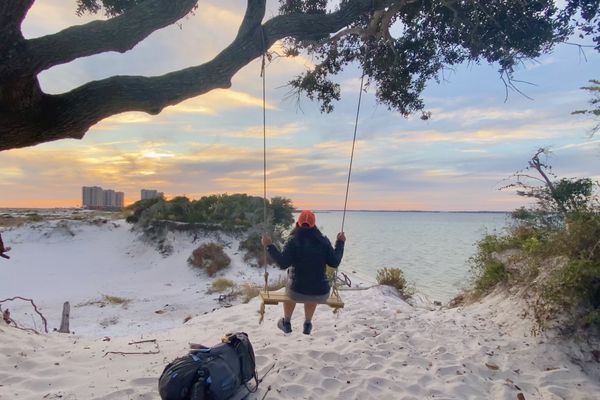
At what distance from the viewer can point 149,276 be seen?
57.5 ft

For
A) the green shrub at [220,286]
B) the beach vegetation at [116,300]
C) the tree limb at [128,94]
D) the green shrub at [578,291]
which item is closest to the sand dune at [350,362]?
the green shrub at [578,291]

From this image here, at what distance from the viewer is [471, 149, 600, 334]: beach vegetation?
6074 mm

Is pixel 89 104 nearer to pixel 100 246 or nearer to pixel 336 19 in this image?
pixel 336 19

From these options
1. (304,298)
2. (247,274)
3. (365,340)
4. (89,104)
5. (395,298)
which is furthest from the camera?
(247,274)

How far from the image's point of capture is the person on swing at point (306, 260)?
589cm

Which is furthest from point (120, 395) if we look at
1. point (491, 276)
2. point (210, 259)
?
point (210, 259)

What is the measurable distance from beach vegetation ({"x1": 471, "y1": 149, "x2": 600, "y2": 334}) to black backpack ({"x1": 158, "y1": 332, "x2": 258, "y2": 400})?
4531mm

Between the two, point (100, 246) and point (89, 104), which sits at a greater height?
point (89, 104)

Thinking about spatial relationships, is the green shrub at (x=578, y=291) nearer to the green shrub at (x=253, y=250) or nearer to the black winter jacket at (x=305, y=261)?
the black winter jacket at (x=305, y=261)

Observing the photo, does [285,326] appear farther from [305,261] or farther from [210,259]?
[210,259]

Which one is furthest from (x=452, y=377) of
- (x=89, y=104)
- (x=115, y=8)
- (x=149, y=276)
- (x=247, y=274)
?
(x=149, y=276)

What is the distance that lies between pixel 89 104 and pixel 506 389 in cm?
555

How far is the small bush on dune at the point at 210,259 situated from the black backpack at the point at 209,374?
12.4 metres

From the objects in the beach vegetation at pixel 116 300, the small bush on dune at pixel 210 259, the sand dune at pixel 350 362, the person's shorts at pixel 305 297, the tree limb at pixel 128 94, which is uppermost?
the tree limb at pixel 128 94
